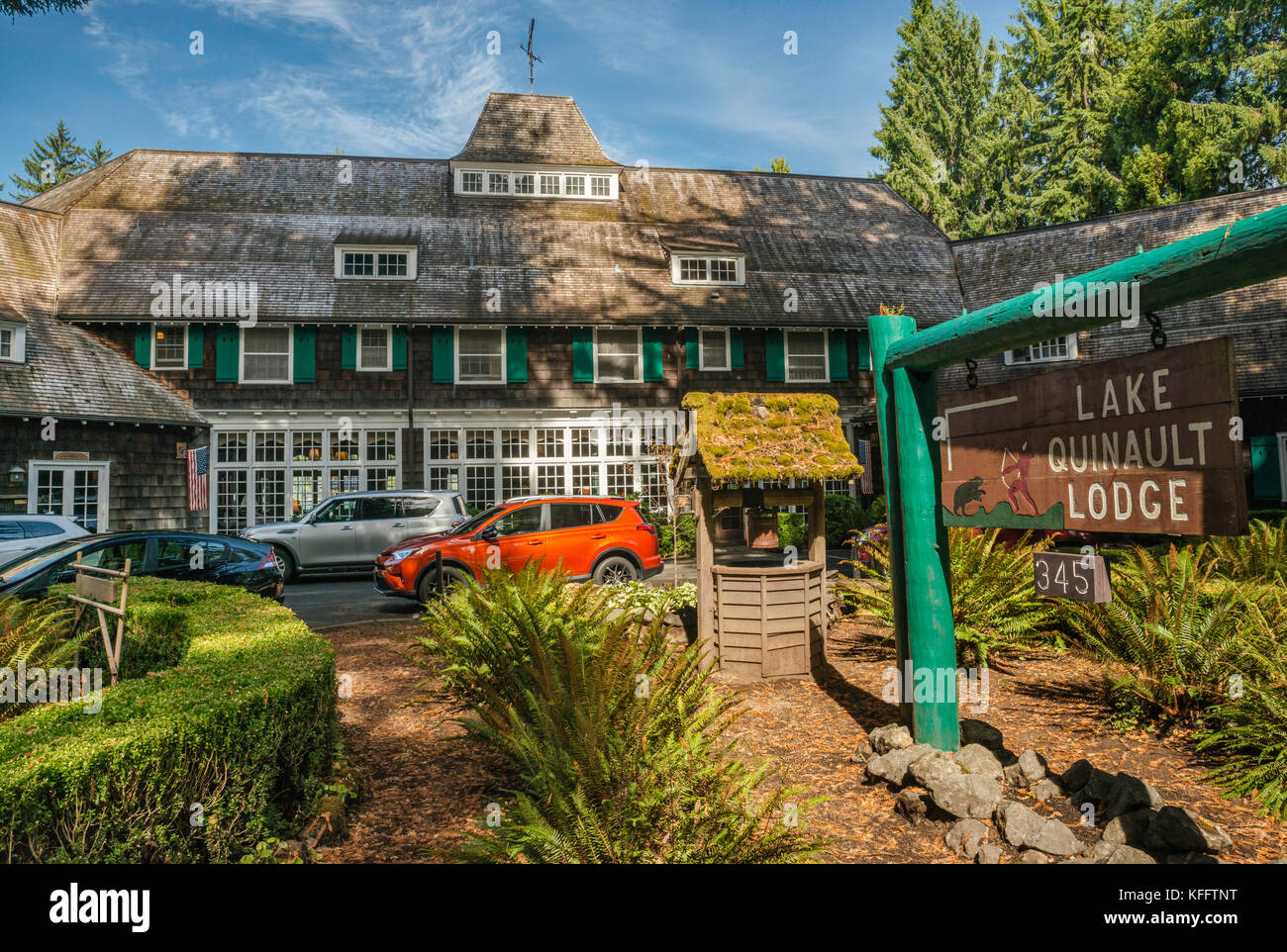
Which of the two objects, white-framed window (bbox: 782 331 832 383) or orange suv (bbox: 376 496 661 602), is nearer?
orange suv (bbox: 376 496 661 602)

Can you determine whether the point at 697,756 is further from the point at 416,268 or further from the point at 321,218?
the point at 321,218

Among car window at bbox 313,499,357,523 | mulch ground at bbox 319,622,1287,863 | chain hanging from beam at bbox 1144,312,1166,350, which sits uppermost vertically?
chain hanging from beam at bbox 1144,312,1166,350

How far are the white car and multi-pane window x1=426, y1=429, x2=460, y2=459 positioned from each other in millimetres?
8362

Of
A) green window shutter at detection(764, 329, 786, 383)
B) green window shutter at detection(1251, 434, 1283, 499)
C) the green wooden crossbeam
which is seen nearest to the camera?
the green wooden crossbeam

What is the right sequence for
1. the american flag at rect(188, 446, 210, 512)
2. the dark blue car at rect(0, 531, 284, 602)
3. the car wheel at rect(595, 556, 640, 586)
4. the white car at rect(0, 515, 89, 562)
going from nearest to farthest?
the dark blue car at rect(0, 531, 284, 602) < the white car at rect(0, 515, 89, 562) < the car wheel at rect(595, 556, 640, 586) < the american flag at rect(188, 446, 210, 512)

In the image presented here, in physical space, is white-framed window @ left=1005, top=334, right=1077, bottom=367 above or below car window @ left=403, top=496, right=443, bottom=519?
above

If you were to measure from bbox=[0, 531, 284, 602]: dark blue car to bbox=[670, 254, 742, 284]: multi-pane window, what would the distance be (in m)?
14.1

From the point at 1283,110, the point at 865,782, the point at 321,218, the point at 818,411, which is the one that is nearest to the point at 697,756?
the point at 865,782

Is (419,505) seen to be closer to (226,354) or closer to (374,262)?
(226,354)

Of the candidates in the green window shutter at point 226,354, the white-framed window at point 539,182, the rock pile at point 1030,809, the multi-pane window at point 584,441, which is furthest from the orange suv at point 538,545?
the white-framed window at point 539,182

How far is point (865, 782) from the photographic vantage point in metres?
4.57

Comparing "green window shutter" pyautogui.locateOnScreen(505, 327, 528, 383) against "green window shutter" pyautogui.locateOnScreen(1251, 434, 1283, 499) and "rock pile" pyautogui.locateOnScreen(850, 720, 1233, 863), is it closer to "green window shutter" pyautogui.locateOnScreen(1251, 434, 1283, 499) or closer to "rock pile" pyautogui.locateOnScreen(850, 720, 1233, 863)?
"rock pile" pyautogui.locateOnScreen(850, 720, 1233, 863)

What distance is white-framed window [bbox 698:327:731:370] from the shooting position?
2086 cm

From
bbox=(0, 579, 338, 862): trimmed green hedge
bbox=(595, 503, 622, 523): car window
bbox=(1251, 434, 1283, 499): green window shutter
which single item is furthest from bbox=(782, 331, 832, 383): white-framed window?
bbox=(0, 579, 338, 862): trimmed green hedge
